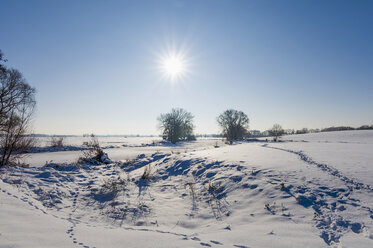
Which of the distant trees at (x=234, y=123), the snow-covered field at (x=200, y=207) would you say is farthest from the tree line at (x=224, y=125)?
the snow-covered field at (x=200, y=207)

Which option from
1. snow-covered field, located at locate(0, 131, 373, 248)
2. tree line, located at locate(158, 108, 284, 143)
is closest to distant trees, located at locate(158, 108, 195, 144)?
tree line, located at locate(158, 108, 284, 143)

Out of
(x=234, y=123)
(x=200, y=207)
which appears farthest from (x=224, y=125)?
(x=200, y=207)

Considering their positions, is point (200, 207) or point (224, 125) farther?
point (224, 125)

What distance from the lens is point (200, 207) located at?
4793mm

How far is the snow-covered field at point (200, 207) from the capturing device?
8.88 feet

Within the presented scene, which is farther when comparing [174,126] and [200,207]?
[174,126]

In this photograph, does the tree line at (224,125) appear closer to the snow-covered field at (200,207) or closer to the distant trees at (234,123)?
the distant trees at (234,123)

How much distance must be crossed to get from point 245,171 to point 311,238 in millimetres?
3338

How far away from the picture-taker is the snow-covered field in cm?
271

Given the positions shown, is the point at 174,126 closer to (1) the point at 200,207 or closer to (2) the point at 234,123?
(2) the point at 234,123

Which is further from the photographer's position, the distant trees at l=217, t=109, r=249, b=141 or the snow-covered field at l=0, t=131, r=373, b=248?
the distant trees at l=217, t=109, r=249, b=141

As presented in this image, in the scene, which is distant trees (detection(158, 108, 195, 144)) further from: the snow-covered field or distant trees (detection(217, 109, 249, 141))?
the snow-covered field

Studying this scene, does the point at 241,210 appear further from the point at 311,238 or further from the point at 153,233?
the point at 153,233

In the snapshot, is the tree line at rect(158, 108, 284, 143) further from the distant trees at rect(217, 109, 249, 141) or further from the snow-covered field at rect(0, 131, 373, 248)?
the snow-covered field at rect(0, 131, 373, 248)
